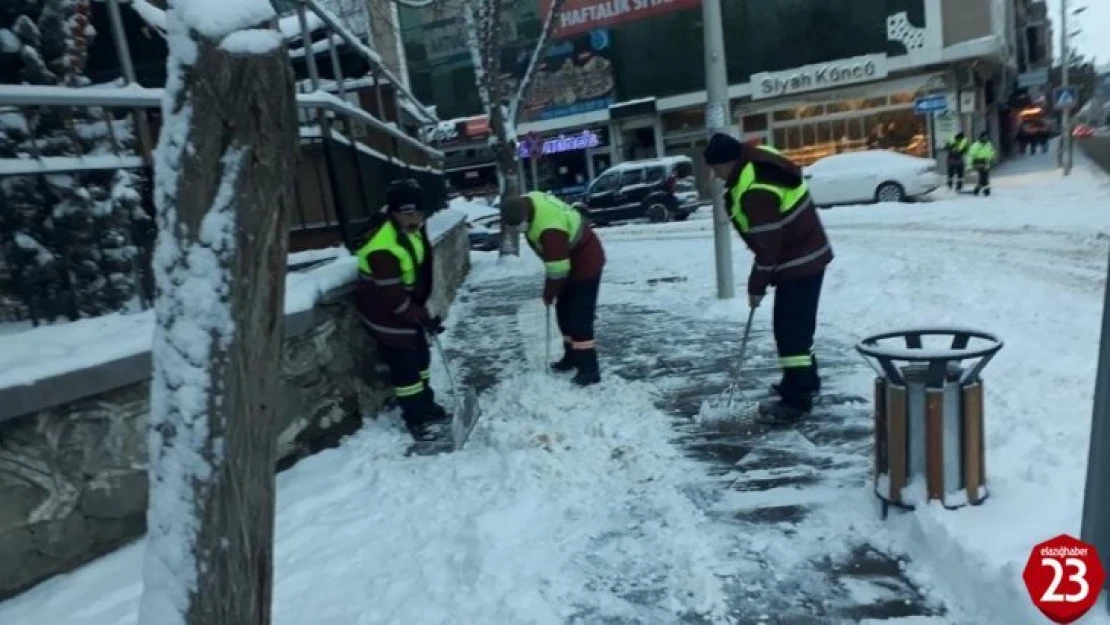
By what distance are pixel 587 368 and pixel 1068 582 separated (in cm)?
410

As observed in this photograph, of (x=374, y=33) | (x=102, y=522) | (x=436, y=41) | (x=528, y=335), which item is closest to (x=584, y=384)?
(x=528, y=335)

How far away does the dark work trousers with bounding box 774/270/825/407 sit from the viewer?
5074 mm

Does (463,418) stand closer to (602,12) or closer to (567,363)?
(567,363)

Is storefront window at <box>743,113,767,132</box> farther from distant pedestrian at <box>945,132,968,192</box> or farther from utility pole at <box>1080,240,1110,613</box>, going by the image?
utility pole at <box>1080,240,1110,613</box>

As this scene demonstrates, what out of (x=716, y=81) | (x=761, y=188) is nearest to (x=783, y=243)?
(x=761, y=188)

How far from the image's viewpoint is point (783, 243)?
16.6ft

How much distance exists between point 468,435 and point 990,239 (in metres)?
9.69

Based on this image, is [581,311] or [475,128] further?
[475,128]

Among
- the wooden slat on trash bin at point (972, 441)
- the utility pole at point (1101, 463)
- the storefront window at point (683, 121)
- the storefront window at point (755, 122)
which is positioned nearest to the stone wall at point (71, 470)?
the wooden slat on trash bin at point (972, 441)

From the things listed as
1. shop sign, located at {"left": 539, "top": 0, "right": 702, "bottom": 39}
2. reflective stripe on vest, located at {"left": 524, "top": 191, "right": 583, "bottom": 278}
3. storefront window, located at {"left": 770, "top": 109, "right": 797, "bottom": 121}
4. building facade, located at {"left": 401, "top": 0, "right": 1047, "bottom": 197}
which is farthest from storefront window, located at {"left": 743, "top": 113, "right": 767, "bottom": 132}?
reflective stripe on vest, located at {"left": 524, "top": 191, "right": 583, "bottom": 278}

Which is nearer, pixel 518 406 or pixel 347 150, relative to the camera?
pixel 518 406

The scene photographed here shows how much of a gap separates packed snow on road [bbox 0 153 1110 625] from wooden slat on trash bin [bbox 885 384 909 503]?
153 mm

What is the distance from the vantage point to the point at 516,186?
15.1 metres

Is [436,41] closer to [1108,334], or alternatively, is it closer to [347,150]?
[347,150]
